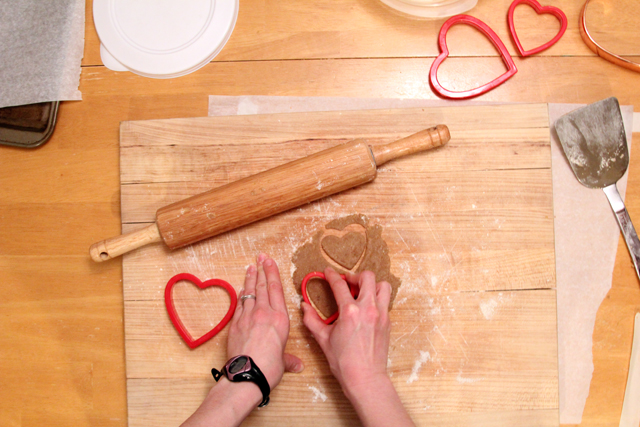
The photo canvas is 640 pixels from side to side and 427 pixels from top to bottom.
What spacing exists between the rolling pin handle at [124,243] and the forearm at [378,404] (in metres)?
0.62

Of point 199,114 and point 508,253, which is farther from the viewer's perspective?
point 199,114

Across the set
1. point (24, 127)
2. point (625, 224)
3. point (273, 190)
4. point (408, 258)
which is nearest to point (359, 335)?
point (408, 258)

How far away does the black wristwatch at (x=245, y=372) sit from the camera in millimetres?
1028

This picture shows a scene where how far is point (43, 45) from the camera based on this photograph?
1.37 meters

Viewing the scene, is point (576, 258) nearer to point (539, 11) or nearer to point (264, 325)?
point (539, 11)

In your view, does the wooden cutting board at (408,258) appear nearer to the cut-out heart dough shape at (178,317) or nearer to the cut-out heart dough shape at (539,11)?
the cut-out heart dough shape at (178,317)

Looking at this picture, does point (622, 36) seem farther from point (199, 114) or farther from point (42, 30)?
point (42, 30)

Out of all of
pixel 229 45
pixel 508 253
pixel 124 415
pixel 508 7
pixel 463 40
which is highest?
pixel 508 7

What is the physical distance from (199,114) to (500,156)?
0.89 metres

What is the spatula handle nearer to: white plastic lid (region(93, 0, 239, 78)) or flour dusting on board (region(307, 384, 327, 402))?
flour dusting on board (region(307, 384, 327, 402))

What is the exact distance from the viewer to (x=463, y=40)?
135 centimetres

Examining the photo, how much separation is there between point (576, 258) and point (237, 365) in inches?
40.0

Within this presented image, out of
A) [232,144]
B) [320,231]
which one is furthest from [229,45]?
[320,231]

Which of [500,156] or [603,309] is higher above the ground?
[500,156]
